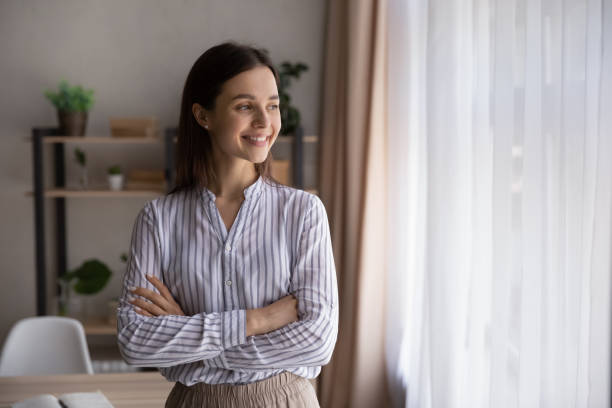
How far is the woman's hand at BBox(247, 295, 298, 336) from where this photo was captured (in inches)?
47.2

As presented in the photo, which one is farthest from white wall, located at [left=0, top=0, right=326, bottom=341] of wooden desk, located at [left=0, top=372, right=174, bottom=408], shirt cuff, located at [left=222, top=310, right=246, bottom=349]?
shirt cuff, located at [left=222, top=310, right=246, bottom=349]

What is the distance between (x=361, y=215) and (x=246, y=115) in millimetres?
1953

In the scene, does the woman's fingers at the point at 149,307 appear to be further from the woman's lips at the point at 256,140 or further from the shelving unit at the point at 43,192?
the shelving unit at the point at 43,192

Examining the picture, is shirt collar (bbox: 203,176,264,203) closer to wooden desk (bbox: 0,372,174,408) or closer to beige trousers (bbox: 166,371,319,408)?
beige trousers (bbox: 166,371,319,408)

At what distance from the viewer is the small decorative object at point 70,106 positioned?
11.5ft

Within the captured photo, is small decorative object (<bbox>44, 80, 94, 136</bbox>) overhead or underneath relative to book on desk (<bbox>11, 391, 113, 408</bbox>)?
overhead

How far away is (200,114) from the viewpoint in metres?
1.28

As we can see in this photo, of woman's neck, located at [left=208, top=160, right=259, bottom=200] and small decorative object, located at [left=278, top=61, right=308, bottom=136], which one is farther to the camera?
small decorative object, located at [left=278, top=61, right=308, bottom=136]

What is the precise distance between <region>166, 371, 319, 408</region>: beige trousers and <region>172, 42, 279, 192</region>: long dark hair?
1.47 ft

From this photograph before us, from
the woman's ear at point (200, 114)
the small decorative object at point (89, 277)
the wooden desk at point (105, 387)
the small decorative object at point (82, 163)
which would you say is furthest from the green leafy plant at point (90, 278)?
the woman's ear at point (200, 114)

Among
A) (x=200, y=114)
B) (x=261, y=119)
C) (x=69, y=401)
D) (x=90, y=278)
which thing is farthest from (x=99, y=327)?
(x=261, y=119)

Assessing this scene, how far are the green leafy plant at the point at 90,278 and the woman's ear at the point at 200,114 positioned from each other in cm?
242

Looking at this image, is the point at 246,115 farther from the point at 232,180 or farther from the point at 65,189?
the point at 65,189

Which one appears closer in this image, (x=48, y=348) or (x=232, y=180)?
(x=232, y=180)
